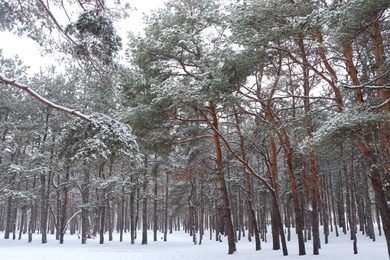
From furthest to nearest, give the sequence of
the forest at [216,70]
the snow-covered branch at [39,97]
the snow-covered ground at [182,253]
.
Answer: the snow-covered ground at [182,253], the forest at [216,70], the snow-covered branch at [39,97]

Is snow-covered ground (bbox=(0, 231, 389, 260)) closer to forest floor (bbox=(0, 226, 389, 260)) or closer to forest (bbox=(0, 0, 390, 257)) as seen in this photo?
forest floor (bbox=(0, 226, 389, 260))

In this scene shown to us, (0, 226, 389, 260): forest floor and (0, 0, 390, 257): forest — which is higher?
(0, 0, 390, 257): forest

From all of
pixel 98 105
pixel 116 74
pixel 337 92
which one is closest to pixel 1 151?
pixel 98 105

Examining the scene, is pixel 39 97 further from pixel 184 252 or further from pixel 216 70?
pixel 184 252

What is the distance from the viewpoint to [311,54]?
1125cm

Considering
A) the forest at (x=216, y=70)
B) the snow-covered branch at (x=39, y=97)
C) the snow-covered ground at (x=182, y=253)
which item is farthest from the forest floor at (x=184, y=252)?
the snow-covered branch at (x=39, y=97)

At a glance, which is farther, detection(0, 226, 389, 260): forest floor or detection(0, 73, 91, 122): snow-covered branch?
detection(0, 226, 389, 260): forest floor

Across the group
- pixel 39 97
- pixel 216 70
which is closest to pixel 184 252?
pixel 216 70

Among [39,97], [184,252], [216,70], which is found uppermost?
[216,70]

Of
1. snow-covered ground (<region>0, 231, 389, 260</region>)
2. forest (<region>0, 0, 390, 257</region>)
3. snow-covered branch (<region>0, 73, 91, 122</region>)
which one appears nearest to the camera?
Result: snow-covered branch (<region>0, 73, 91, 122</region>)

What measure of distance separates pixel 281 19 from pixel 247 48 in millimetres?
1317

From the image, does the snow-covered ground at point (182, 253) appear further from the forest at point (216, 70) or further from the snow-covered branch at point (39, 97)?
the snow-covered branch at point (39, 97)

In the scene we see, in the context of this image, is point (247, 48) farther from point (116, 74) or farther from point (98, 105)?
point (98, 105)

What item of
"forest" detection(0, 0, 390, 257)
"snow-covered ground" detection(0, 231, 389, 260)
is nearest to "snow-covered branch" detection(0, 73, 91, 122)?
"forest" detection(0, 0, 390, 257)
